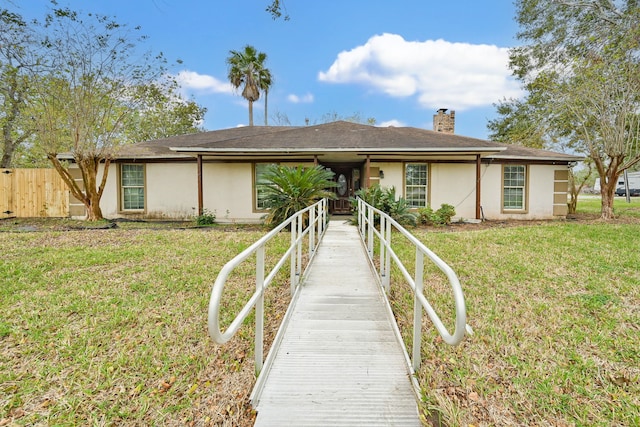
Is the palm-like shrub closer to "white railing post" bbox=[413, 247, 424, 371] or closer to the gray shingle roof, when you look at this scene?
the gray shingle roof

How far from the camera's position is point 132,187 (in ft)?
37.1

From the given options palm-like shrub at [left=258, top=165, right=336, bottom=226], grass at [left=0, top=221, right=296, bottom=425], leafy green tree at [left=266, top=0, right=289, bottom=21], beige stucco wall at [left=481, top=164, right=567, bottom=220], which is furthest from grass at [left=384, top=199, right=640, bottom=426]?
beige stucco wall at [left=481, top=164, right=567, bottom=220]

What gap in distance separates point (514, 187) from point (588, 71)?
13.6ft

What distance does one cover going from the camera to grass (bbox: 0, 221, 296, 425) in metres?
2.00

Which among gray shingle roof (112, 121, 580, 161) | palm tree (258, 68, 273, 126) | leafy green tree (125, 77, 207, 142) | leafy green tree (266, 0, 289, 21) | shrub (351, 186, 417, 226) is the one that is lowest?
shrub (351, 186, 417, 226)

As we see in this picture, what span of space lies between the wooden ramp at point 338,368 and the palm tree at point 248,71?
20832mm

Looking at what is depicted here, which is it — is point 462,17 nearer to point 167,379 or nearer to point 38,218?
point 167,379

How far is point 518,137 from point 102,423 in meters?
12.6

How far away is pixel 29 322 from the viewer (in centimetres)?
304

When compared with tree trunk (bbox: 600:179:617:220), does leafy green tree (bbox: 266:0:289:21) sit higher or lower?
higher

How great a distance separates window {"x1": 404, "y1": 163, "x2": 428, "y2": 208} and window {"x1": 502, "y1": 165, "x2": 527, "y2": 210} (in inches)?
118

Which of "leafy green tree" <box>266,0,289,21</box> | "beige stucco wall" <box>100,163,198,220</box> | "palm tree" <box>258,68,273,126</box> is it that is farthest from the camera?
"palm tree" <box>258,68,273,126</box>

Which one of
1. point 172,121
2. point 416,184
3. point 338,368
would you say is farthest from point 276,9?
point 172,121

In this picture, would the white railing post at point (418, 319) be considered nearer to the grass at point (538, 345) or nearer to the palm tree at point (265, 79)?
the grass at point (538, 345)
